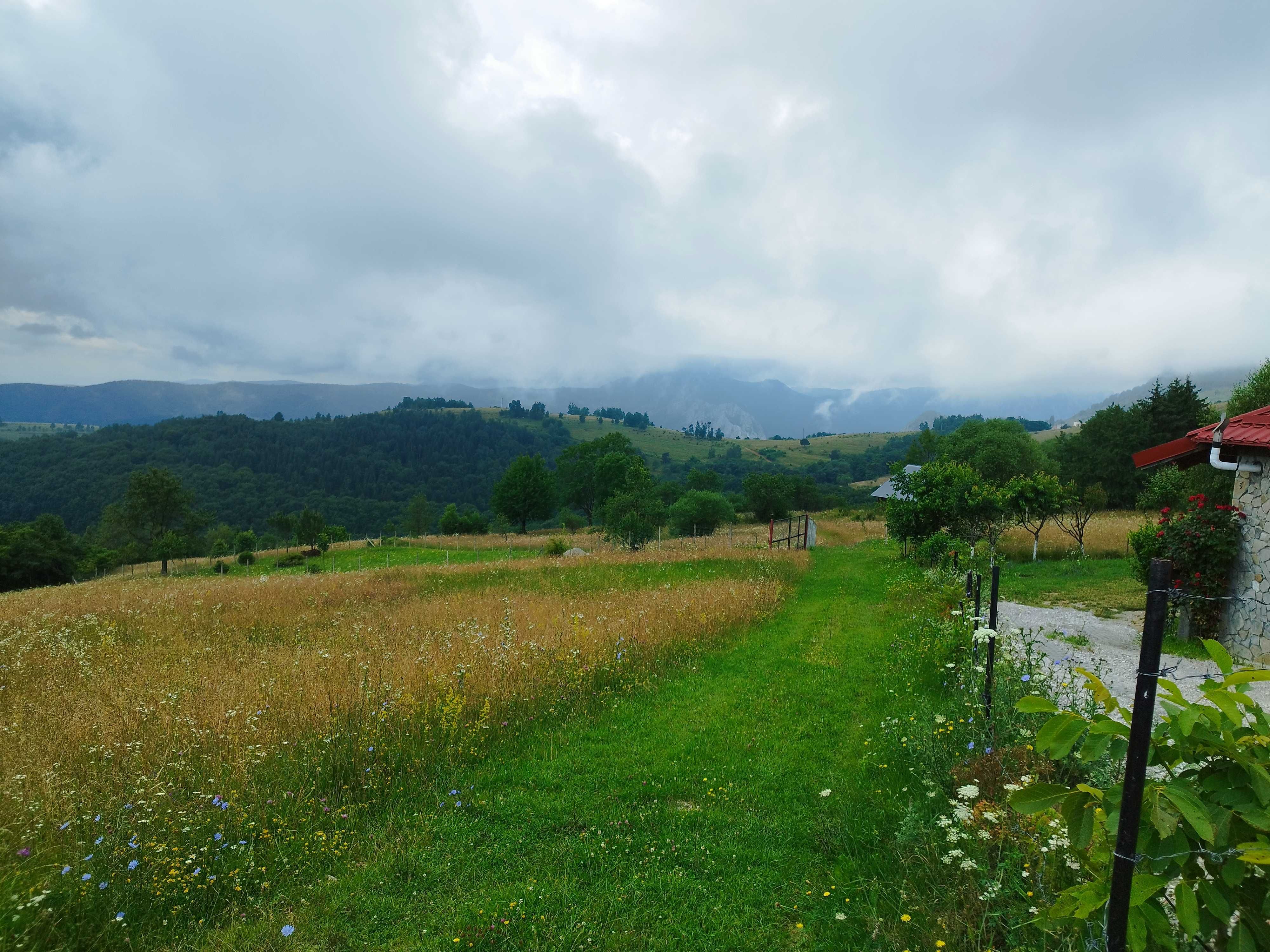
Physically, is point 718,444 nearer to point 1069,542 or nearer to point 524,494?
point 524,494

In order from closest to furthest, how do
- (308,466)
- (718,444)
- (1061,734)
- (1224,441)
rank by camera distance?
1. (1061,734)
2. (1224,441)
3. (308,466)
4. (718,444)

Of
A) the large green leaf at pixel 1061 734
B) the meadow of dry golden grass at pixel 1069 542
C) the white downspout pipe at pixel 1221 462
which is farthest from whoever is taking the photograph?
the meadow of dry golden grass at pixel 1069 542

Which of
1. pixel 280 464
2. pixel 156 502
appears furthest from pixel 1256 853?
pixel 280 464

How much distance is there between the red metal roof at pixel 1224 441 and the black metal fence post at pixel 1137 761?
328 inches

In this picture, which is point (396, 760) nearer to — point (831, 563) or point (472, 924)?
point (472, 924)

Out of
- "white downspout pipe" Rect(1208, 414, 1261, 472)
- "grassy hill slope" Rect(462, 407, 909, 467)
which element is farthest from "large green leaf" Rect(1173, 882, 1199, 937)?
"grassy hill slope" Rect(462, 407, 909, 467)

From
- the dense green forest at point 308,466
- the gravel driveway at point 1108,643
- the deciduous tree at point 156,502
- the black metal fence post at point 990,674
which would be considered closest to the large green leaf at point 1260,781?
the black metal fence post at point 990,674

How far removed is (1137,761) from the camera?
78.5 inches

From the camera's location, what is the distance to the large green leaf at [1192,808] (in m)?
1.63

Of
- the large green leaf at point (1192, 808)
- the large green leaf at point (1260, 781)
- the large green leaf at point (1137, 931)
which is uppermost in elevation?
the large green leaf at point (1260, 781)

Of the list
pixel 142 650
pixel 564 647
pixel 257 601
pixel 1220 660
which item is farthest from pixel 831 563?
pixel 1220 660

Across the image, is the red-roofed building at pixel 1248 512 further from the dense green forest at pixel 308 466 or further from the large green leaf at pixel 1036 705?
the dense green forest at pixel 308 466

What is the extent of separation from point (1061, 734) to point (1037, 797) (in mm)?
224

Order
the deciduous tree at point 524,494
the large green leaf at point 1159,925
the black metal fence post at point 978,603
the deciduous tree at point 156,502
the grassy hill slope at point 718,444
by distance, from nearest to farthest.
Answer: the large green leaf at point 1159,925 → the black metal fence post at point 978,603 → the deciduous tree at point 156,502 → the deciduous tree at point 524,494 → the grassy hill slope at point 718,444
